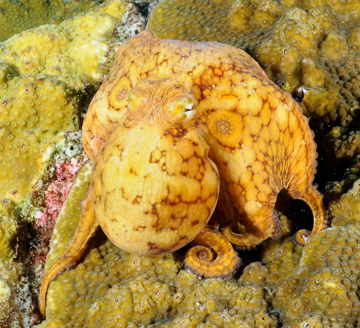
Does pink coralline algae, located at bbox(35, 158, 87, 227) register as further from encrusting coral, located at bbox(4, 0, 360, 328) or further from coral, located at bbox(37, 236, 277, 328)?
coral, located at bbox(37, 236, 277, 328)

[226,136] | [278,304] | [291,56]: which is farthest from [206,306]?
[291,56]

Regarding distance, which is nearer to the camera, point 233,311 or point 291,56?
point 233,311

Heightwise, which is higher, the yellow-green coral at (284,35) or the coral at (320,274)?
the yellow-green coral at (284,35)

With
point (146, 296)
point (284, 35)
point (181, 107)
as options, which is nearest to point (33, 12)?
point (284, 35)

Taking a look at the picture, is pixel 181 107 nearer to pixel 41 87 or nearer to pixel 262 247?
pixel 262 247

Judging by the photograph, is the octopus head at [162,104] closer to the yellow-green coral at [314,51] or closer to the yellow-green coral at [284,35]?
the yellow-green coral at [314,51]

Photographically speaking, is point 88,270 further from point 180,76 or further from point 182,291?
point 180,76

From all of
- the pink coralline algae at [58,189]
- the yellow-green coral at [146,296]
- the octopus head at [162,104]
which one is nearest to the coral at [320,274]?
the yellow-green coral at [146,296]
